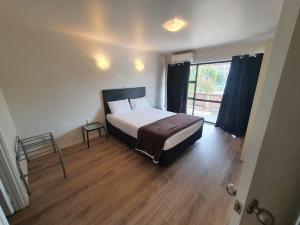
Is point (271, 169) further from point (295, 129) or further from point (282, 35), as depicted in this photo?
point (282, 35)

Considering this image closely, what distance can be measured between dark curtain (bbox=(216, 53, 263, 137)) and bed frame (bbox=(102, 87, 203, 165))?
1.17 meters

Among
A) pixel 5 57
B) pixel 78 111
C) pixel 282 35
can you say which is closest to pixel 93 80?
pixel 78 111

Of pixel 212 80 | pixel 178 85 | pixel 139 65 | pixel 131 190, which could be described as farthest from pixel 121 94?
pixel 212 80

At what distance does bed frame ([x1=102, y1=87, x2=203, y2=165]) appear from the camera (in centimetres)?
217

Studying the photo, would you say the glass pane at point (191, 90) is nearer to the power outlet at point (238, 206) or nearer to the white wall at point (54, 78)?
the white wall at point (54, 78)

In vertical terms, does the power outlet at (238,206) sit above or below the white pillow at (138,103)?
above

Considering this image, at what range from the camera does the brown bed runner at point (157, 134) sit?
6.89 feet

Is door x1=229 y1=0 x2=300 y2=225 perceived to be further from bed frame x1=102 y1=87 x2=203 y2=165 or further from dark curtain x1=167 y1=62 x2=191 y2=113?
dark curtain x1=167 y1=62 x2=191 y2=113

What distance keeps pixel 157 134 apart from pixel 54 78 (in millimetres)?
2241

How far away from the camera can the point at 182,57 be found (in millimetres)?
4043

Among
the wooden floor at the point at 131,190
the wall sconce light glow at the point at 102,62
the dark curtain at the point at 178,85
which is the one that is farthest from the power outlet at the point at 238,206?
the dark curtain at the point at 178,85

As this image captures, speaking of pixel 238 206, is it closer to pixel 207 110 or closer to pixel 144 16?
pixel 144 16

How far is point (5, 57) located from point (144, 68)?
Result: 3000 millimetres

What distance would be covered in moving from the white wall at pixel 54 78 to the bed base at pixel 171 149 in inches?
20.8
